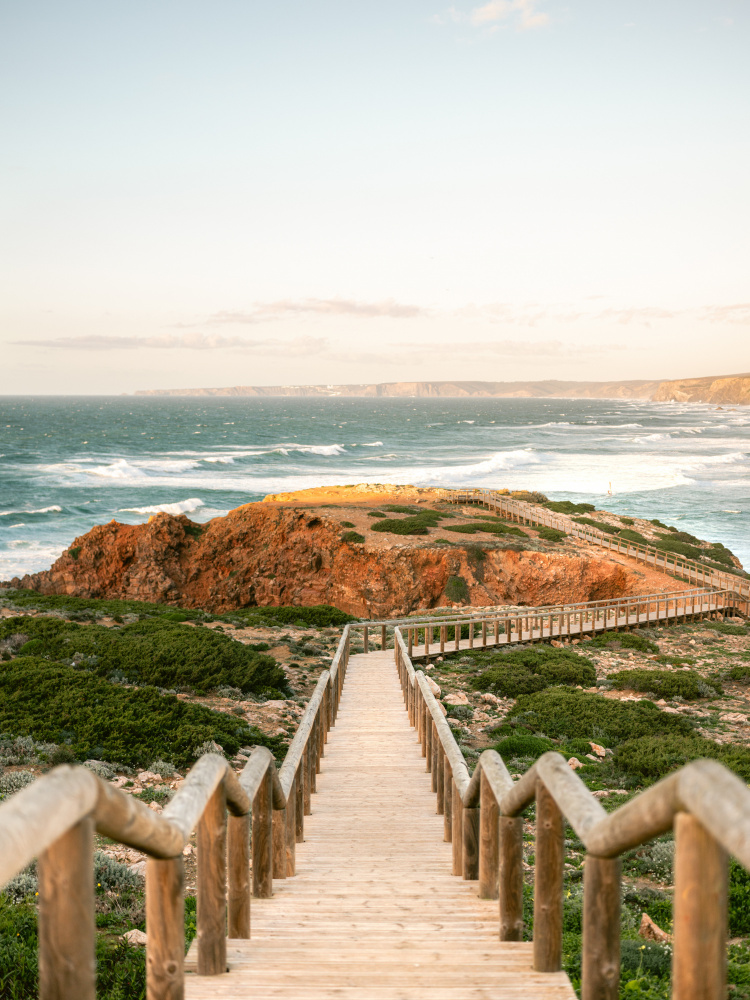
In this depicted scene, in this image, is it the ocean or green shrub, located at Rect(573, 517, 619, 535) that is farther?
the ocean

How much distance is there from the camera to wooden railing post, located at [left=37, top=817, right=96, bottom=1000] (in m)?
1.45

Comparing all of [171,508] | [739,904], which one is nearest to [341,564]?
[739,904]

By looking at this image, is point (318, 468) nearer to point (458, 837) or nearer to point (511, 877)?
point (458, 837)

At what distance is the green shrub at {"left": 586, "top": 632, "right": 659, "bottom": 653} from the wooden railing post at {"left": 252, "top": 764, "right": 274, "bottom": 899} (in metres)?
16.1

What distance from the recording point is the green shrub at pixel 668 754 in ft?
28.1

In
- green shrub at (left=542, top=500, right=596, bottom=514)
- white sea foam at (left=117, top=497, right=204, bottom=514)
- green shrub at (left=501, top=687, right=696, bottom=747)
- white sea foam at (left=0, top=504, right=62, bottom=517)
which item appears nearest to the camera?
green shrub at (left=501, top=687, right=696, bottom=747)

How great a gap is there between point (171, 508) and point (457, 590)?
35.3m

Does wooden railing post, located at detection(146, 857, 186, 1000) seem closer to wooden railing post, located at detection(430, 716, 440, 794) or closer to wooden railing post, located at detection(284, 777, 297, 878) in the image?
wooden railing post, located at detection(284, 777, 297, 878)

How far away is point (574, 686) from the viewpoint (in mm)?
13953

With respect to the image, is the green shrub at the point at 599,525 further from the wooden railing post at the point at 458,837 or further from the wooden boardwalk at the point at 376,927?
the wooden railing post at the point at 458,837

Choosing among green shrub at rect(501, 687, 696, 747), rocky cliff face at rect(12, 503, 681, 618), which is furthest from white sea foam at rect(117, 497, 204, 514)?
green shrub at rect(501, 687, 696, 747)

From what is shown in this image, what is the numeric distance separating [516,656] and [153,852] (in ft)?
48.1

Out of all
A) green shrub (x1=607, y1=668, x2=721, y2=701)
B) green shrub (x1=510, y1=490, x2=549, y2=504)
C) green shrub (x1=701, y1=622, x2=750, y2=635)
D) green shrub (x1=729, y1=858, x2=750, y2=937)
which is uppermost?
green shrub (x1=510, y1=490, x2=549, y2=504)

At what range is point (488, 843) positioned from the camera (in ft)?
11.8
